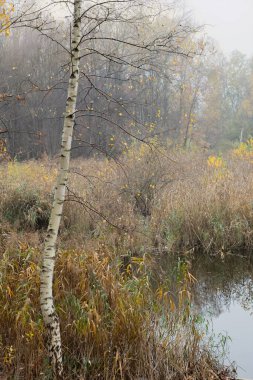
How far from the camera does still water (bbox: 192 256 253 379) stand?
5430mm

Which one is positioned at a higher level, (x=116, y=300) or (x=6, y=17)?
(x=6, y=17)

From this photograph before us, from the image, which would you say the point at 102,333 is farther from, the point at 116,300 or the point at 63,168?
the point at 63,168

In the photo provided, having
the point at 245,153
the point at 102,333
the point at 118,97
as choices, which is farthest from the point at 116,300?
the point at 118,97

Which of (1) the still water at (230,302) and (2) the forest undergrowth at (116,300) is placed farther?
(1) the still water at (230,302)

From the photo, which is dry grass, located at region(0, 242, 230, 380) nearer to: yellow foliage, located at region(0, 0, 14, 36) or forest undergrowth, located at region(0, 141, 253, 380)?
forest undergrowth, located at region(0, 141, 253, 380)

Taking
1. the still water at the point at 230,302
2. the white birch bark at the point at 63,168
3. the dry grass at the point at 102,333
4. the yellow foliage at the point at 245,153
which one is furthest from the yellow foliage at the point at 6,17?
the yellow foliage at the point at 245,153

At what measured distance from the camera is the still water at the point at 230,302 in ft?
17.8

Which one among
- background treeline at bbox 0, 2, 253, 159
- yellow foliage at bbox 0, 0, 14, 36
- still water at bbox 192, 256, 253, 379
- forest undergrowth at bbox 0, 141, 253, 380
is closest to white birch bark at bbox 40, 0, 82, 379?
forest undergrowth at bbox 0, 141, 253, 380

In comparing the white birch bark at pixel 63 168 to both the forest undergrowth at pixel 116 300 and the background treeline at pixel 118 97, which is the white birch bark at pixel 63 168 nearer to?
the forest undergrowth at pixel 116 300

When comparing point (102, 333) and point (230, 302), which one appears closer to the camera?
point (102, 333)

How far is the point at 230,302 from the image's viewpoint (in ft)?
22.6

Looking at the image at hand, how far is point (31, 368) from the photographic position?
3.77 meters

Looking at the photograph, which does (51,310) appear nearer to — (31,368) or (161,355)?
(31,368)

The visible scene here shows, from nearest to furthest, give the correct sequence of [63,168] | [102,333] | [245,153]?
[63,168] < [102,333] < [245,153]
